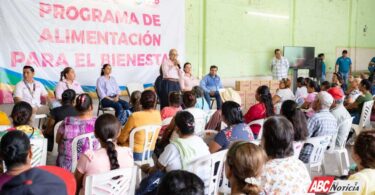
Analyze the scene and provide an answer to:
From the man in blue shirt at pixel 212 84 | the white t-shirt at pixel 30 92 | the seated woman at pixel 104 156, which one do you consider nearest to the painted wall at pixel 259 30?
the man in blue shirt at pixel 212 84

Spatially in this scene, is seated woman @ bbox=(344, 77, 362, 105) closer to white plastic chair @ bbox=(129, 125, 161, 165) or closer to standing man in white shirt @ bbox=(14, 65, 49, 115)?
white plastic chair @ bbox=(129, 125, 161, 165)

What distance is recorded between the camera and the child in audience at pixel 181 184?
1.17m

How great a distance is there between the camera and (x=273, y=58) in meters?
10.5

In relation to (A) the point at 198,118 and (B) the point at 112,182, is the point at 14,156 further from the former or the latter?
(A) the point at 198,118

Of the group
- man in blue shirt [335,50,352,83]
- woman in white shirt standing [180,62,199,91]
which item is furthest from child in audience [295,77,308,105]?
man in blue shirt [335,50,352,83]

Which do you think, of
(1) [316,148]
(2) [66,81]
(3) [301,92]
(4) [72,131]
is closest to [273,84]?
(3) [301,92]

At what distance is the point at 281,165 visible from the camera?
7.11 feet

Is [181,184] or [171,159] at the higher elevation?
[181,184]

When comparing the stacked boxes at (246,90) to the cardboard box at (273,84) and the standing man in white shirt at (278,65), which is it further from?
the standing man in white shirt at (278,65)

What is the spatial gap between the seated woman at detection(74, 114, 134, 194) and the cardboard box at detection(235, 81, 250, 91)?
7086 millimetres

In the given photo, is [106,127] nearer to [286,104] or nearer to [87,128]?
[87,128]

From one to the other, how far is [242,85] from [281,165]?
7308 mm

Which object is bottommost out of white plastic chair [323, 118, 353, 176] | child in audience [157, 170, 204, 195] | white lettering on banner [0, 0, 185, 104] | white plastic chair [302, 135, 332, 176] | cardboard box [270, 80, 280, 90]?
white plastic chair [323, 118, 353, 176]

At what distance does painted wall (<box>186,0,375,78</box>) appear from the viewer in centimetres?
889
